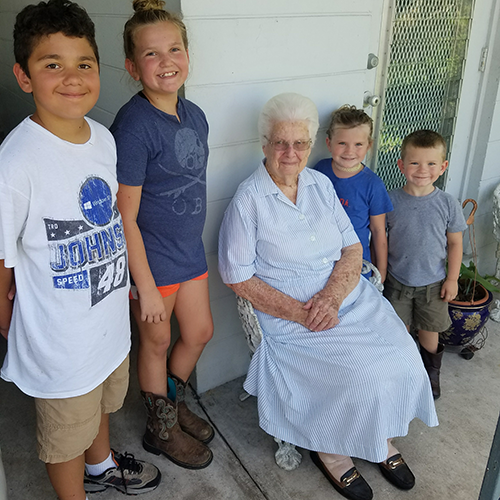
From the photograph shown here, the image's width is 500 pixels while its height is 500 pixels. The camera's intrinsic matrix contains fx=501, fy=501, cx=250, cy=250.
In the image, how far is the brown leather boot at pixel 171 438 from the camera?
2.01 meters

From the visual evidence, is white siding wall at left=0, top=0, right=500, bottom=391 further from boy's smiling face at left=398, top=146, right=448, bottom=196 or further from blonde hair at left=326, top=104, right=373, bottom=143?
boy's smiling face at left=398, top=146, right=448, bottom=196

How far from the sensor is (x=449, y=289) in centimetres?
237

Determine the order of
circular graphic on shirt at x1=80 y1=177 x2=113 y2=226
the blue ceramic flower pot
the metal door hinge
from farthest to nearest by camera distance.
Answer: the metal door hinge
the blue ceramic flower pot
circular graphic on shirt at x1=80 y1=177 x2=113 y2=226

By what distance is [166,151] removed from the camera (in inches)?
65.9

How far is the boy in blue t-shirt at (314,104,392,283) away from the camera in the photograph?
2.22 m

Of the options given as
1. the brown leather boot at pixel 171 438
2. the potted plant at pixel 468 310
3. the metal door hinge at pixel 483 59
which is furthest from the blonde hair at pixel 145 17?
the metal door hinge at pixel 483 59

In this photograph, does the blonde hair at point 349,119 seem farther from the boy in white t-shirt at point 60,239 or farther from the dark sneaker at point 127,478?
the dark sneaker at point 127,478

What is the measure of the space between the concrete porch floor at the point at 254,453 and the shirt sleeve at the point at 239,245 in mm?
736

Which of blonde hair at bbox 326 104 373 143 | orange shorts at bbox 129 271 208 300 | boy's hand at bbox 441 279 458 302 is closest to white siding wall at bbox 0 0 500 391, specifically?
blonde hair at bbox 326 104 373 143

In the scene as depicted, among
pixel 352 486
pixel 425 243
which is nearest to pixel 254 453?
pixel 352 486

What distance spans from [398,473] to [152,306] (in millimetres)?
1159

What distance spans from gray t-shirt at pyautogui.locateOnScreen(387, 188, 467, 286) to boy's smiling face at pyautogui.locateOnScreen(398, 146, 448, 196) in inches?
3.2

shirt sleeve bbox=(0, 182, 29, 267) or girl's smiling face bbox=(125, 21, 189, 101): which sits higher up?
girl's smiling face bbox=(125, 21, 189, 101)

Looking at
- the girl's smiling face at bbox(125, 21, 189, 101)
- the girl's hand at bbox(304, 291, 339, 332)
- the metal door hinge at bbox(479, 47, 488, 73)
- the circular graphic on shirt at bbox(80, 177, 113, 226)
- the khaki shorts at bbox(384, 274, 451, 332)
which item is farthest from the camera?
the metal door hinge at bbox(479, 47, 488, 73)
